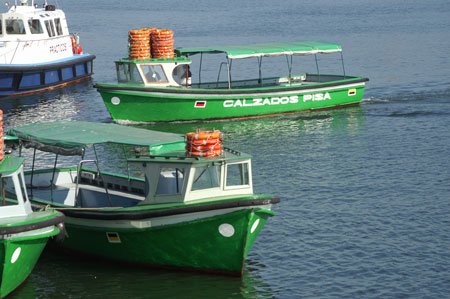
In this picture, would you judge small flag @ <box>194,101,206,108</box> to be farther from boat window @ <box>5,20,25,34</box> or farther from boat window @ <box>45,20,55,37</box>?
boat window @ <box>45,20,55,37</box>

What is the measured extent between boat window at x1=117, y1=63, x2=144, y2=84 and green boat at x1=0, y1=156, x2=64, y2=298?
58.2ft

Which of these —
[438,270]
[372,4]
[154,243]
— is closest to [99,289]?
[154,243]

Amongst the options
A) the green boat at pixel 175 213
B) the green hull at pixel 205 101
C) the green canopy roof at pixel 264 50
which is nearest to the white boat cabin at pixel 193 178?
the green boat at pixel 175 213

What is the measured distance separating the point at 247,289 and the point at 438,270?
4830mm

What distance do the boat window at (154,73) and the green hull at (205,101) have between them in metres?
0.87

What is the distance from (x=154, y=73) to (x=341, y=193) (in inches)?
526

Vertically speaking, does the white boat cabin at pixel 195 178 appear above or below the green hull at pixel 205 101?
above

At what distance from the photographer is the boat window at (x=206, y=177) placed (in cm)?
1852

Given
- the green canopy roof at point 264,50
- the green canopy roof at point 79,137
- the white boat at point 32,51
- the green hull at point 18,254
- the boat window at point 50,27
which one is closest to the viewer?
the green hull at point 18,254

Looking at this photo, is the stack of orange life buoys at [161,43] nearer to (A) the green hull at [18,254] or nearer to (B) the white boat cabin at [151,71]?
(B) the white boat cabin at [151,71]

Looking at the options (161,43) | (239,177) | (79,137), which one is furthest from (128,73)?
(239,177)

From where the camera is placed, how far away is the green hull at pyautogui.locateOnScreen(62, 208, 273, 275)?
18281 millimetres

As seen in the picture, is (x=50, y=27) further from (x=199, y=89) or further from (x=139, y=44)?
(x=199, y=89)

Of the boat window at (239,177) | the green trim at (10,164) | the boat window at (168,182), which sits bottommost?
the boat window at (168,182)
